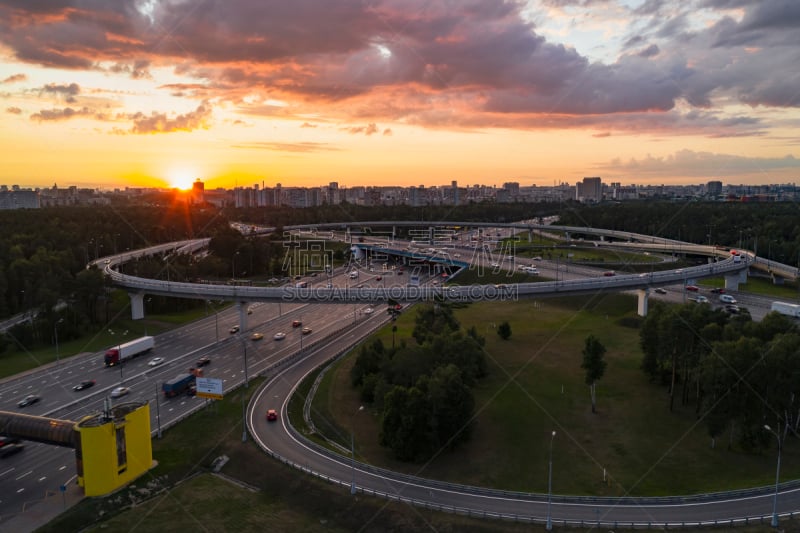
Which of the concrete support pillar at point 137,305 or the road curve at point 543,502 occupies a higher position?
the concrete support pillar at point 137,305

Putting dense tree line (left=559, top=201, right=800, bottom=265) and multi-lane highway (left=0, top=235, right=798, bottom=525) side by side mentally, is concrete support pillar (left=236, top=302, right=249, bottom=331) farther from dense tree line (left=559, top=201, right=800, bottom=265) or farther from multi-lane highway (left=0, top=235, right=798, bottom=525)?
dense tree line (left=559, top=201, right=800, bottom=265)

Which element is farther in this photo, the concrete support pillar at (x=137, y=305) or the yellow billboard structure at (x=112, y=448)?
the concrete support pillar at (x=137, y=305)

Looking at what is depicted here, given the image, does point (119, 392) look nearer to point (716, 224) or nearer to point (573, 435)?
point (573, 435)

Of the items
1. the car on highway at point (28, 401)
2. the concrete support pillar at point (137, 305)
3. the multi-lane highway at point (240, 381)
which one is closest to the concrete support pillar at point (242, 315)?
the multi-lane highway at point (240, 381)

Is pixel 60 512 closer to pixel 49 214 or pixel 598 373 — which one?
pixel 598 373

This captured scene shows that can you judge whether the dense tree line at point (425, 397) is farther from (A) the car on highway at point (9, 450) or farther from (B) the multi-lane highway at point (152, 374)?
(A) the car on highway at point (9, 450)

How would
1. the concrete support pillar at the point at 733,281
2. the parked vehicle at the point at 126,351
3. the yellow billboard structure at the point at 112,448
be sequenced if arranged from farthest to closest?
the concrete support pillar at the point at 733,281
the parked vehicle at the point at 126,351
the yellow billboard structure at the point at 112,448
